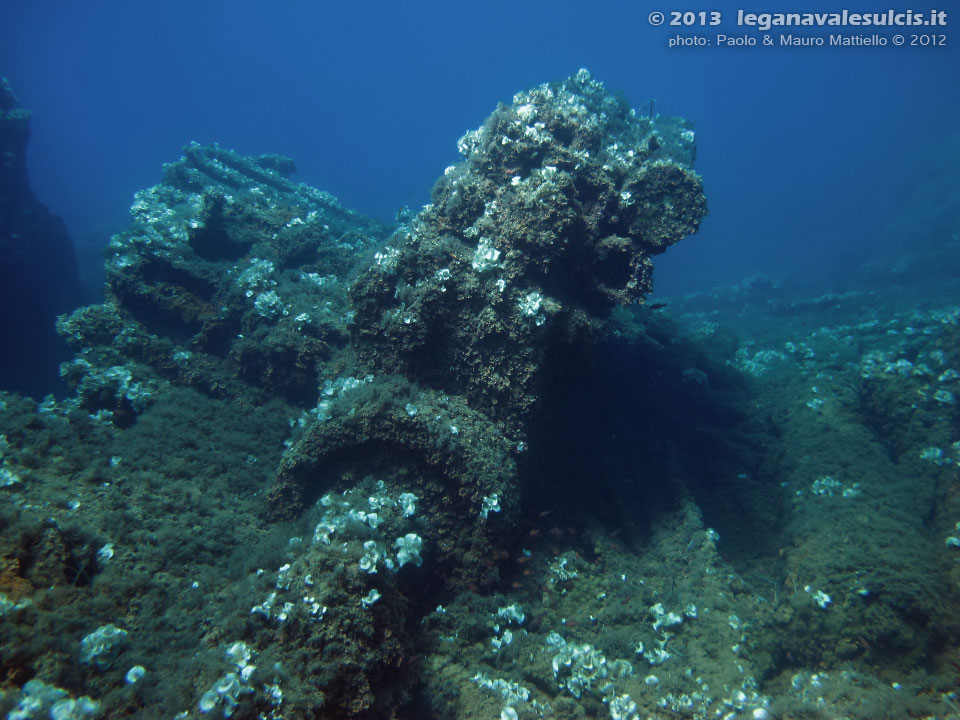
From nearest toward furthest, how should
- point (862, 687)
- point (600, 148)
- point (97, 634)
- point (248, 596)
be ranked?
point (97, 634) → point (248, 596) → point (862, 687) → point (600, 148)

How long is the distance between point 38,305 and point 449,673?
24695mm

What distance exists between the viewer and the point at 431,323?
7.08 meters

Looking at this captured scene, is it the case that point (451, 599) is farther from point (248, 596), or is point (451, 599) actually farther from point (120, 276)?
point (120, 276)

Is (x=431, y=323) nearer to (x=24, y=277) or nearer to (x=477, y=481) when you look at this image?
(x=477, y=481)

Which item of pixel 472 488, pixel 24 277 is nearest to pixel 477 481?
pixel 472 488

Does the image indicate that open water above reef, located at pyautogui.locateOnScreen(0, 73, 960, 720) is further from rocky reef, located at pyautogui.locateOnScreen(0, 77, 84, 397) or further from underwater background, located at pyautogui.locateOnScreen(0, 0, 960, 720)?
rocky reef, located at pyautogui.locateOnScreen(0, 77, 84, 397)

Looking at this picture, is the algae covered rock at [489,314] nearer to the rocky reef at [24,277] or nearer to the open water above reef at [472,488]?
the open water above reef at [472,488]

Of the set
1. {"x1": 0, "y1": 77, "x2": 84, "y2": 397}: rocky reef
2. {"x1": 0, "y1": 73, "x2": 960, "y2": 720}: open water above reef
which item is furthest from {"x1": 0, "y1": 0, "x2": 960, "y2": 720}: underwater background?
{"x1": 0, "y1": 77, "x2": 84, "y2": 397}: rocky reef

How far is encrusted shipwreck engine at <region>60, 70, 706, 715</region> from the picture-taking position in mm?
6602

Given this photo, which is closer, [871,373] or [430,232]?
[430,232]

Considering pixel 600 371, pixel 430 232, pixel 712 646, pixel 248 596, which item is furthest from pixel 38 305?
pixel 712 646

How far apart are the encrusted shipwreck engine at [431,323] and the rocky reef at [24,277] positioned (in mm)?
13117

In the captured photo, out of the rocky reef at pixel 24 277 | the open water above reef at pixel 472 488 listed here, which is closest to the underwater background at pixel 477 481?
the open water above reef at pixel 472 488

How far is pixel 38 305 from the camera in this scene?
1934 centimetres
